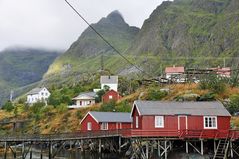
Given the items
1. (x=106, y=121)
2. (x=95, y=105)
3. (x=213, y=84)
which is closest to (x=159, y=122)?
(x=106, y=121)

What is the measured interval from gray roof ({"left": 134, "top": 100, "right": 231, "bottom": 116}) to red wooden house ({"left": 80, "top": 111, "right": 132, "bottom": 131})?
52.0ft

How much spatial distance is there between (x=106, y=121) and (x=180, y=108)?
18143 millimetres

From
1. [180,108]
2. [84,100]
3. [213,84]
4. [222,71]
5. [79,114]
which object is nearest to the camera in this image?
[180,108]

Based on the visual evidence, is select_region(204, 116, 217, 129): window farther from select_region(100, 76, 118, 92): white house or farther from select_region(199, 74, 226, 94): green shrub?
select_region(100, 76, 118, 92): white house

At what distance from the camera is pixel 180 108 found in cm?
4962

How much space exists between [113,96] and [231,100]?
43.4 meters

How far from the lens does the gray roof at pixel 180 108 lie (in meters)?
48.5

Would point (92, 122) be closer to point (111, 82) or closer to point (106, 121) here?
point (106, 121)

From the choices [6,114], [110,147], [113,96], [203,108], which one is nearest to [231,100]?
[203,108]

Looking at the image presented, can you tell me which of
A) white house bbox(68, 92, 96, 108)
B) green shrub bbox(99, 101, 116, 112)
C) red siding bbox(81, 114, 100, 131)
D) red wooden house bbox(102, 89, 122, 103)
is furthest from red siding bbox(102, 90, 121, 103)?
red siding bbox(81, 114, 100, 131)

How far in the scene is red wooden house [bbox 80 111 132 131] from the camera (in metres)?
64.6

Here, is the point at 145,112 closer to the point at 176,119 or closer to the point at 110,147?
the point at 176,119

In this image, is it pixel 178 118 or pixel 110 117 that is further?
pixel 110 117

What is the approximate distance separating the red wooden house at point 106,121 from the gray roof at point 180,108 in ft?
52.0
